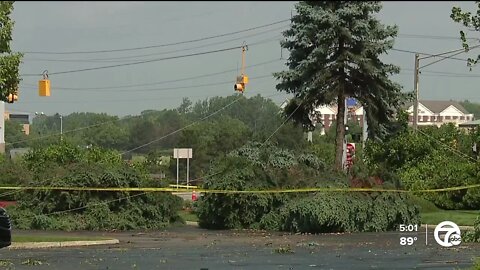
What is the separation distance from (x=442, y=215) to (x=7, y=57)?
2069 cm

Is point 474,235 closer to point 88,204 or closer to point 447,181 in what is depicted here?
point 88,204

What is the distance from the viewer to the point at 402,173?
4106 centimetres

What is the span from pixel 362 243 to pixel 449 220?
9578mm

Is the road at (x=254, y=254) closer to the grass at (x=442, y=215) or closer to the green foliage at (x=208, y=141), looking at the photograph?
the grass at (x=442, y=215)

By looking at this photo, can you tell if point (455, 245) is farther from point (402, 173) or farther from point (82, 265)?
point (402, 173)

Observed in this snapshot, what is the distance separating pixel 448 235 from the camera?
24.3 m

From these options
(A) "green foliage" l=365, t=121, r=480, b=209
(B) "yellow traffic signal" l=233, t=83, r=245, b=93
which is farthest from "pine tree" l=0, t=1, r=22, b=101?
(A) "green foliage" l=365, t=121, r=480, b=209

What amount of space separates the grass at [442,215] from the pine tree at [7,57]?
16414 mm

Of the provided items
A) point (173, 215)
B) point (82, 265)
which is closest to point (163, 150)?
point (173, 215)

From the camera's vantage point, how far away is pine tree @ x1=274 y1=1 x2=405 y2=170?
3431 centimetres

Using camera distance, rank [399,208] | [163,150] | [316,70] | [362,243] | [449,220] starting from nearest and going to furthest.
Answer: [362,243] < [399,208] < [449,220] < [316,70] < [163,150]

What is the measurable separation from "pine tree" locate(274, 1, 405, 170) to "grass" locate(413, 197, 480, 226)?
14.5 feet

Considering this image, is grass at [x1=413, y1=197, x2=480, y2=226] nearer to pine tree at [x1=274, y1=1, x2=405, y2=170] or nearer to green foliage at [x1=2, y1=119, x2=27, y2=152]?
pine tree at [x1=274, y1=1, x2=405, y2=170]

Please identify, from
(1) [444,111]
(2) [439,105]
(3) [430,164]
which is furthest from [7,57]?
(2) [439,105]
